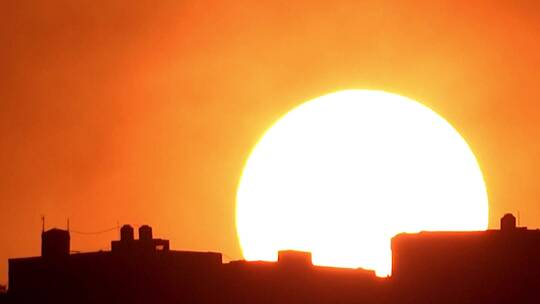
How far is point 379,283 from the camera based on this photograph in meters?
63.2

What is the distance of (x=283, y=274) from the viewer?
65.4m

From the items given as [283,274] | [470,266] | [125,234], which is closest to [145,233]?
[125,234]

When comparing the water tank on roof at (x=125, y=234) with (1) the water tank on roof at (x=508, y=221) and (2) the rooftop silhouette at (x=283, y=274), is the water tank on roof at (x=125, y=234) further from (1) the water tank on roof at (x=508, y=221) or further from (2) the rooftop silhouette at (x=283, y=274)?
(1) the water tank on roof at (x=508, y=221)

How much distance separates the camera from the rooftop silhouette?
2370 inches

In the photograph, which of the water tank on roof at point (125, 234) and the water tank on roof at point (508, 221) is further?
the water tank on roof at point (125, 234)

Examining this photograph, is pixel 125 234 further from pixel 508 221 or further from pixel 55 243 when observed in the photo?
pixel 508 221

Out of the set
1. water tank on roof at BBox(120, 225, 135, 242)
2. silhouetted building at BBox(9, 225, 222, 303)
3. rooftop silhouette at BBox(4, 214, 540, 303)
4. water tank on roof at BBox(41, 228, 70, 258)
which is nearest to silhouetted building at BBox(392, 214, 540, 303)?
rooftop silhouette at BBox(4, 214, 540, 303)

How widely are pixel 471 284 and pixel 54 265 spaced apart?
74.2ft

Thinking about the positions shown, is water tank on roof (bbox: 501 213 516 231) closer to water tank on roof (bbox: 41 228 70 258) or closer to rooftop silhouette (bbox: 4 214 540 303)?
rooftop silhouette (bbox: 4 214 540 303)

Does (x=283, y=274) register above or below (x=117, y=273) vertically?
below

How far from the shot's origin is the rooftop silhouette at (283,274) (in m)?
60.2

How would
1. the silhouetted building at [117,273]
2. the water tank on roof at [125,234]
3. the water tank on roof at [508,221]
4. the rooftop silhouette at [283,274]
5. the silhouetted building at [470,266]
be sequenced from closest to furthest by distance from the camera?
the silhouetted building at [470,266] < the rooftop silhouette at [283,274] < the water tank on roof at [508,221] < the silhouetted building at [117,273] < the water tank on roof at [125,234]

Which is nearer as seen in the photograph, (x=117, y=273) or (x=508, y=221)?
(x=508, y=221)

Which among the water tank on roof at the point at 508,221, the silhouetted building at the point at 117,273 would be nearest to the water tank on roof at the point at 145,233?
the silhouetted building at the point at 117,273
